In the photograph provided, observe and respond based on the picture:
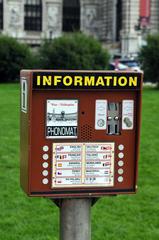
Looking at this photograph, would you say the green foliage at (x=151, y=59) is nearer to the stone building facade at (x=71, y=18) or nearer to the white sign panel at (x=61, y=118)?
the stone building facade at (x=71, y=18)

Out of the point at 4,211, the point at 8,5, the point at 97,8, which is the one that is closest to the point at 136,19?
the point at 97,8

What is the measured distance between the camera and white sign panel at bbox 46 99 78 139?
3732mm

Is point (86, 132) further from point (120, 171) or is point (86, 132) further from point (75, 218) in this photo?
point (75, 218)

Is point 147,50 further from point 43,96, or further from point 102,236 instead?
point 43,96

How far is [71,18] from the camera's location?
268ft

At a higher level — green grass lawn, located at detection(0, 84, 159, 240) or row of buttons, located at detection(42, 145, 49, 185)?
row of buttons, located at detection(42, 145, 49, 185)

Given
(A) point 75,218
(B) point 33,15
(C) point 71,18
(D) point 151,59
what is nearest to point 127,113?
(A) point 75,218

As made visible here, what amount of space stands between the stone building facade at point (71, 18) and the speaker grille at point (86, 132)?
70554 millimetres

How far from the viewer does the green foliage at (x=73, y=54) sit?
45781mm

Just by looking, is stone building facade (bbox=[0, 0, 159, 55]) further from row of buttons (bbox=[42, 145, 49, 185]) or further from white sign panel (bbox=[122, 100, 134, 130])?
row of buttons (bbox=[42, 145, 49, 185])

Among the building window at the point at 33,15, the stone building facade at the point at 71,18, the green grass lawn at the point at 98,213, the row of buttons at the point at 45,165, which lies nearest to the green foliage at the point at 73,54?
the stone building facade at the point at 71,18

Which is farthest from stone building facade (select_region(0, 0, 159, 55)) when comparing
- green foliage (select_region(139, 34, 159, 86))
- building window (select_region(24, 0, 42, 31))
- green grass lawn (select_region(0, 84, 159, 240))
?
green grass lawn (select_region(0, 84, 159, 240))

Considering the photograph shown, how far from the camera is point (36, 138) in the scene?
3768 millimetres

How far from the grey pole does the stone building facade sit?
70555 millimetres
